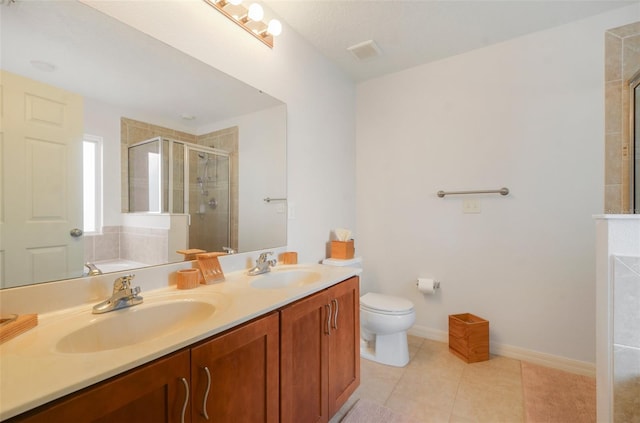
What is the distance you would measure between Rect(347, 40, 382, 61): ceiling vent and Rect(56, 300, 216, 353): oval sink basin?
2083 mm

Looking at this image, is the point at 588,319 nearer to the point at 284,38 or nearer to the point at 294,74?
the point at 294,74

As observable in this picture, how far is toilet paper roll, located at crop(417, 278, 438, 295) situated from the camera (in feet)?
7.51

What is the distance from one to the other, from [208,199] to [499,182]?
209cm

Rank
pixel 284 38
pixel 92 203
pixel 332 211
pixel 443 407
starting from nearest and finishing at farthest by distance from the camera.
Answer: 1. pixel 92 203
2. pixel 443 407
3. pixel 284 38
4. pixel 332 211

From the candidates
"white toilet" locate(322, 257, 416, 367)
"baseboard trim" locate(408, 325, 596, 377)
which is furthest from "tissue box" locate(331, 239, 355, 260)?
"baseboard trim" locate(408, 325, 596, 377)

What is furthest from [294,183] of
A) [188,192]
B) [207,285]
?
[207,285]

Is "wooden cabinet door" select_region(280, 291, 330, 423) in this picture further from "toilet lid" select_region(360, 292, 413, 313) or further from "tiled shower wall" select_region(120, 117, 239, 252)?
"toilet lid" select_region(360, 292, 413, 313)

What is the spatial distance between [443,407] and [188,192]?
184 centimetres

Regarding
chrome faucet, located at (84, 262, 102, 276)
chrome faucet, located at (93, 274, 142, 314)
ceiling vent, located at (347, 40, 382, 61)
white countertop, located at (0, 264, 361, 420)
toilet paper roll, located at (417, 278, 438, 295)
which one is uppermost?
ceiling vent, located at (347, 40, 382, 61)

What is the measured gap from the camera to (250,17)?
4.90ft

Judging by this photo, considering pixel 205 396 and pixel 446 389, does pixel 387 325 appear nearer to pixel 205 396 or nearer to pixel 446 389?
pixel 446 389

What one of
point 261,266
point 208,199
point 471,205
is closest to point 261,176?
point 208,199

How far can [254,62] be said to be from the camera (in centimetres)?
163

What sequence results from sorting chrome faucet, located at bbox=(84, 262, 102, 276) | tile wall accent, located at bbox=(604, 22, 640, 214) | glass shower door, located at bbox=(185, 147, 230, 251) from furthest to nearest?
tile wall accent, located at bbox=(604, 22, 640, 214), glass shower door, located at bbox=(185, 147, 230, 251), chrome faucet, located at bbox=(84, 262, 102, 276)
